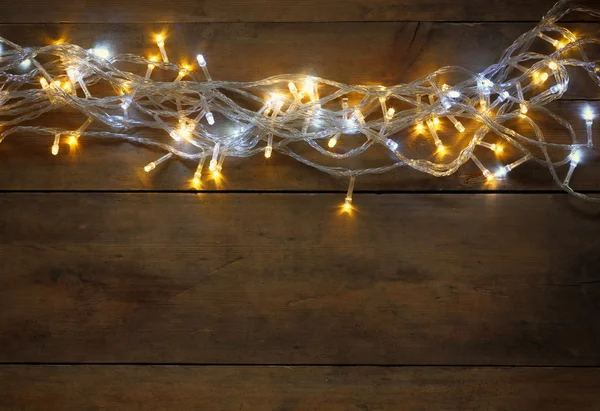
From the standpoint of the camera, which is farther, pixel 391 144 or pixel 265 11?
pixel 265 11

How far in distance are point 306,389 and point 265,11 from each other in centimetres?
69

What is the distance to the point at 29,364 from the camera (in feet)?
3.24

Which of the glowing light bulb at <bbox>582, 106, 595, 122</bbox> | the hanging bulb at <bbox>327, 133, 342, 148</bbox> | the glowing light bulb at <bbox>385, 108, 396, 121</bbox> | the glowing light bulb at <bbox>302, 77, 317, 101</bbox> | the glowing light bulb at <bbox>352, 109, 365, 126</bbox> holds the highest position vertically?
the glowing light bulb at <bbox>582, 106, 595, 122</bbox>

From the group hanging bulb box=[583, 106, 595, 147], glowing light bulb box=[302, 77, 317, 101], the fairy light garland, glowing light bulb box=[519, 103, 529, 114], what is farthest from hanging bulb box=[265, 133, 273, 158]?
hanging bulb box=[583, 106, 595, 147]

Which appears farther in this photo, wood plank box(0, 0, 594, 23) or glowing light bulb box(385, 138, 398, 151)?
wood plank box(0, 0, 594, 23)

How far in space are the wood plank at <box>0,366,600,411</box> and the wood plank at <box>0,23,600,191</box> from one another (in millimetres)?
320

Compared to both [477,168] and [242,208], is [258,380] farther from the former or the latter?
[477,168]

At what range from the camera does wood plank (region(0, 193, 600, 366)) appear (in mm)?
985

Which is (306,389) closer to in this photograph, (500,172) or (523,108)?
(500,172)

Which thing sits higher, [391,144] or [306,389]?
[391,144]

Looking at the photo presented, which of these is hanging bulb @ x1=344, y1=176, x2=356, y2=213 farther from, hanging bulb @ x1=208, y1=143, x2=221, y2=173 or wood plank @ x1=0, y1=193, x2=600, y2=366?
hanging bulb @ x1=208, y1=143, x2=221, y2=173

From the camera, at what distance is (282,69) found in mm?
1059

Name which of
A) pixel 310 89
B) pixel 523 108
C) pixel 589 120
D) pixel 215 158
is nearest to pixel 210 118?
pixel 215 158

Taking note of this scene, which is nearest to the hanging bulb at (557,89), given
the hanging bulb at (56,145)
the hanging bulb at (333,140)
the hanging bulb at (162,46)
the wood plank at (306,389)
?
the hanging bulb at (333,140)
